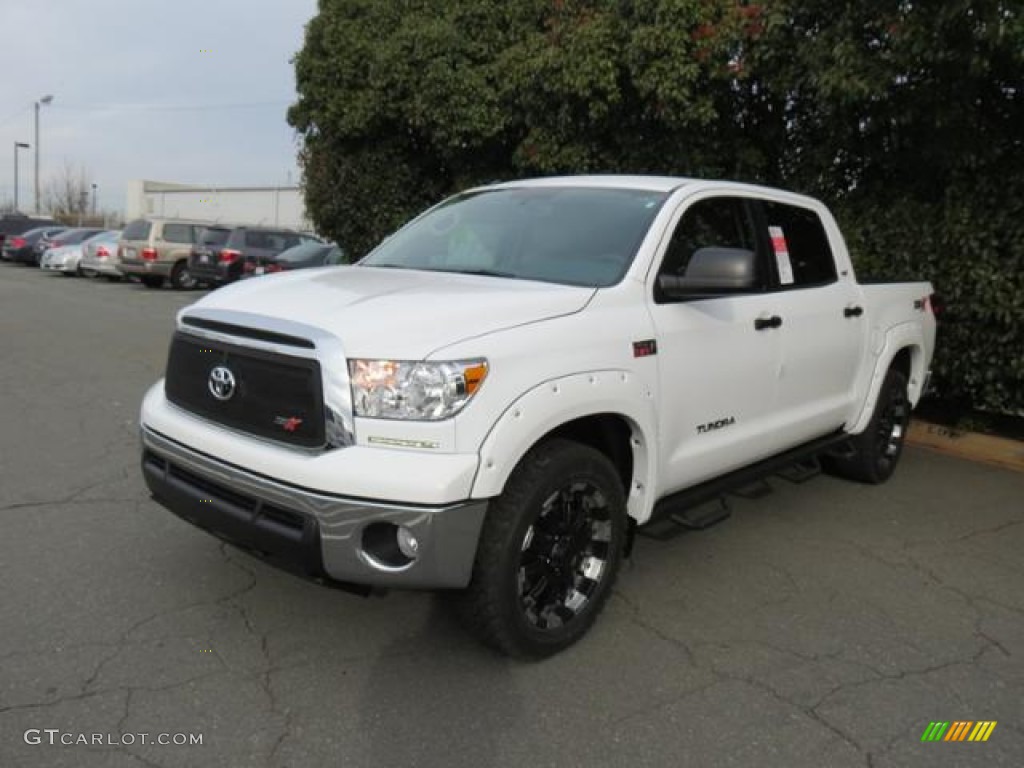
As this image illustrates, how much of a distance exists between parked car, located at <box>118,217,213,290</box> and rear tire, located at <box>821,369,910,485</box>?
1854 centimetres

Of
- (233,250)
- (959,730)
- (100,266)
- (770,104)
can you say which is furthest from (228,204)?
(959,730)

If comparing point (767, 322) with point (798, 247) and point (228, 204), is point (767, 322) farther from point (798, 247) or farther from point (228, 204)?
point (228, 204)

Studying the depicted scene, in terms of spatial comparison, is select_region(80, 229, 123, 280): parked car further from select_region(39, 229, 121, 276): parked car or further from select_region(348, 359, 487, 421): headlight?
select_region(348, 359, 487, 421): headlight

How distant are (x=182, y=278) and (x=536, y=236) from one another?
19.7 m

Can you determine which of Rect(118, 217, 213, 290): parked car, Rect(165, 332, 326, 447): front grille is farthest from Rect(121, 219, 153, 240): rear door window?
Rect(165, 332, 326, 447): front grille

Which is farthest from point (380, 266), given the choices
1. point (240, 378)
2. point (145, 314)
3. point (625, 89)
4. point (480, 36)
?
point (145, 314)

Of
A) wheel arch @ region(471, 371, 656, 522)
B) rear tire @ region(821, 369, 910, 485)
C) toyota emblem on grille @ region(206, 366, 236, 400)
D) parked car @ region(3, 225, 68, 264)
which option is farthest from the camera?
parked car @ region(3, 225, 68, 264)

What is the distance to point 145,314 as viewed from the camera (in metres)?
15.3

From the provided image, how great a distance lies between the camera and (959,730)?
2.97m

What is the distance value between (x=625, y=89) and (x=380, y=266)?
483cm

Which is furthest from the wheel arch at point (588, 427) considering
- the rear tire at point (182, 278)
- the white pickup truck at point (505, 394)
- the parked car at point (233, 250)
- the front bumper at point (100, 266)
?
the front bumper at point (100, 266)

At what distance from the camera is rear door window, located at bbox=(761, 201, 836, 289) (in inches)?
181

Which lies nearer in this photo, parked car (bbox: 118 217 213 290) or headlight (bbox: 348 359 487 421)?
headlight (bbox: 348 359 487 421)

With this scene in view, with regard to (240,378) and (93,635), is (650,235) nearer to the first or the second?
(240,378)
